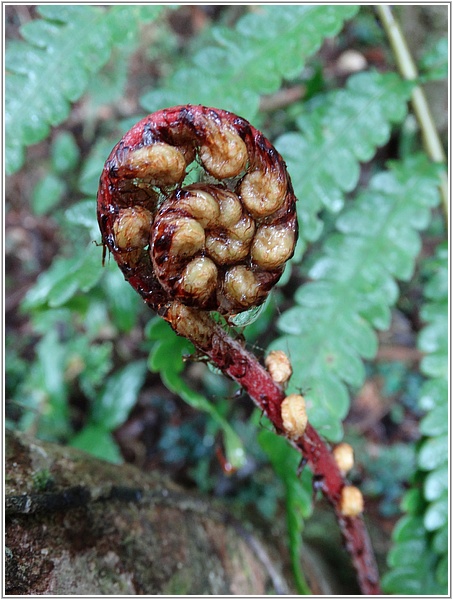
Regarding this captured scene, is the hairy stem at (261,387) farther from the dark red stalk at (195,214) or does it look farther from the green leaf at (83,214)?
the green leaf at (83,214)

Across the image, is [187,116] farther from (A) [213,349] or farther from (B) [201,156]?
(A) [213,349]

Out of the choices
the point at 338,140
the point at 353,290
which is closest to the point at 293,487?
the point at 353,290

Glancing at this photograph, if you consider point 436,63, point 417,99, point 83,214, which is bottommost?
point 417,99

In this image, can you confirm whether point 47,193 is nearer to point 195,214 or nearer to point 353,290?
point 353,290

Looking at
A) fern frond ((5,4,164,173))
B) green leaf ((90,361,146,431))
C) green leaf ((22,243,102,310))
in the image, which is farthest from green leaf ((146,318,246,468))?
Answer: green leaf ((90,361,146,431))

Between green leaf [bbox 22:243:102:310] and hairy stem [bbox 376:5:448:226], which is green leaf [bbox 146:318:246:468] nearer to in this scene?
green leaf [bbox 22:243:102:310]
